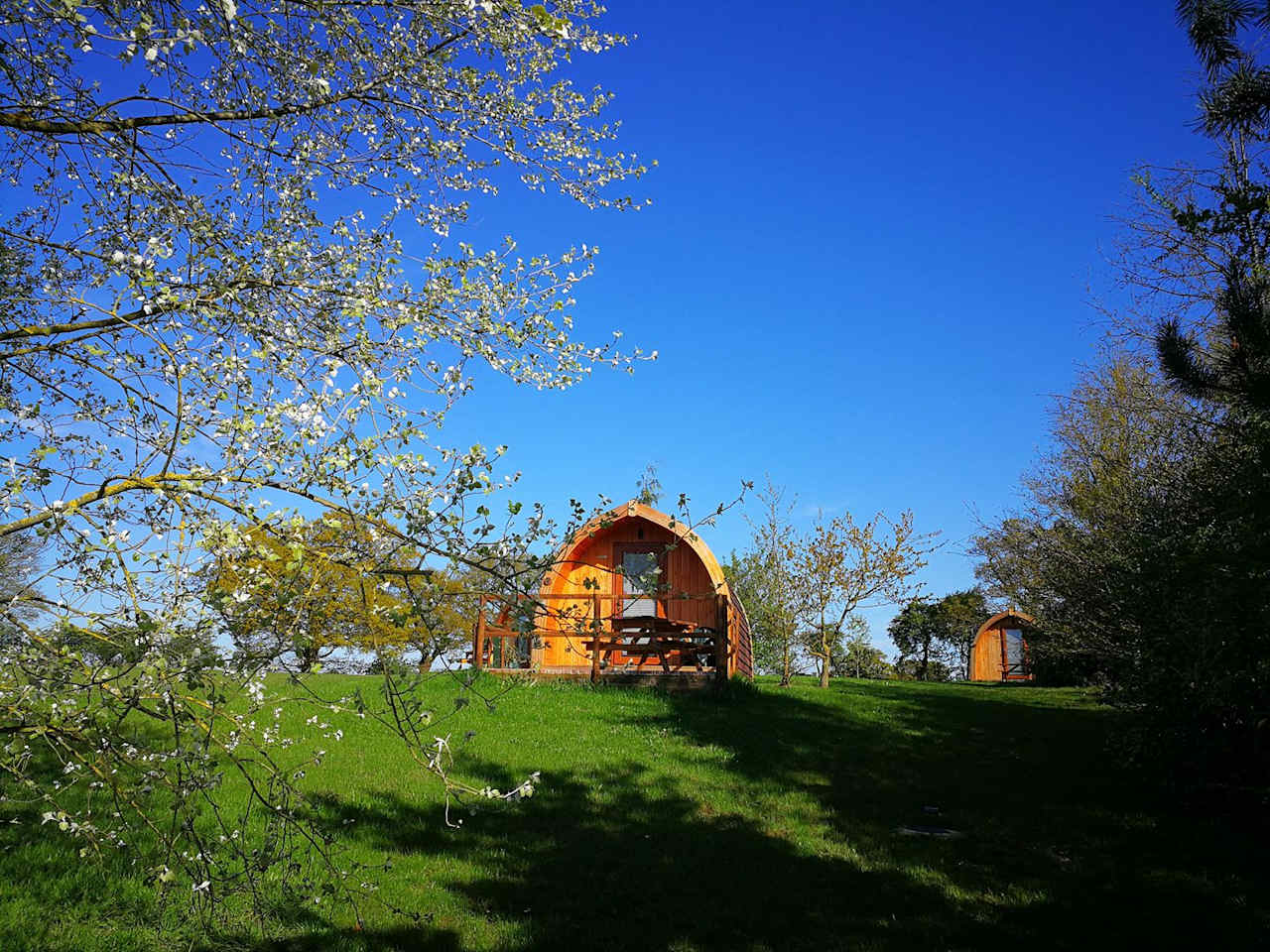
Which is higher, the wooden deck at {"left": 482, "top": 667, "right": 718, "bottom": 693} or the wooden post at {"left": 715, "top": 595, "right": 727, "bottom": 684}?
the wooden post at {"left": 715, "top": 595, "right": 727, "bottom": 684}

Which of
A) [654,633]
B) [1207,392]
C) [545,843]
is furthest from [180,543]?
[654,633]

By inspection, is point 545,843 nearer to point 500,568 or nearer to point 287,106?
point 500,568

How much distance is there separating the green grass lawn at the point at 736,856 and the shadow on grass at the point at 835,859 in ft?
0.10

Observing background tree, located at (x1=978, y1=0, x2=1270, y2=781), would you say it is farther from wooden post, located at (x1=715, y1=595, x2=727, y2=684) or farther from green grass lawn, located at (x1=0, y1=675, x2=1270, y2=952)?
wooden post, located at (x1=715, y1=595, x2=727, y2=684)

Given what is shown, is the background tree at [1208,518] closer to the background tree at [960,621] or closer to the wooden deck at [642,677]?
the wooden deck at [642,677]

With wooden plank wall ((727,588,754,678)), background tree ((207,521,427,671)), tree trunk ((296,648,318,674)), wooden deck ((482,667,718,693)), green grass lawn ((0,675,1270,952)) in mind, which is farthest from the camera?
wooden plank wall ((727,588,754,678))

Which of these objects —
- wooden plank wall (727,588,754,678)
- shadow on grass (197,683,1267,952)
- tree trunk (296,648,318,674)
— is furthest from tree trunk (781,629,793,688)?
tree trunk (296,648,318,674)

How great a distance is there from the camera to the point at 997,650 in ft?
136

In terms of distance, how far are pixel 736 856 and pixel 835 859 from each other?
3.27 ft

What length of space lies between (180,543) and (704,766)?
9271 millimetres

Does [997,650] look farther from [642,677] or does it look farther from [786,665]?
[642,677]

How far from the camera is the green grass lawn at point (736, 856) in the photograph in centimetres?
650

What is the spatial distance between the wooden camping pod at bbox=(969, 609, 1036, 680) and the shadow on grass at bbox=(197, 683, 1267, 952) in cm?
2928

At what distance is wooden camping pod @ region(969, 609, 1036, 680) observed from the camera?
39.8 meters
